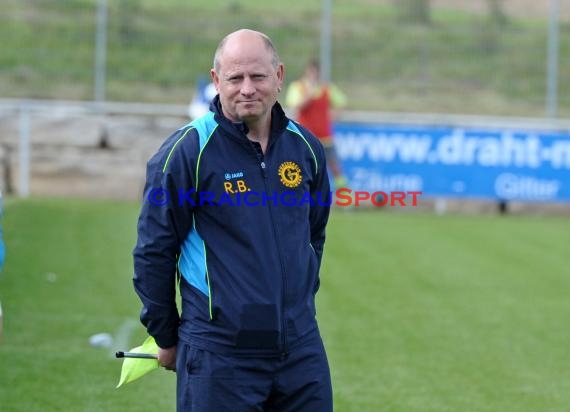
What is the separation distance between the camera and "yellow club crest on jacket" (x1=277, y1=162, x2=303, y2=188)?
4504 mm

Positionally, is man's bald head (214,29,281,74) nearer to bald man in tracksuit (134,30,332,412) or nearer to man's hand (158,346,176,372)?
bald man in tracksuit (134,30,332,412)

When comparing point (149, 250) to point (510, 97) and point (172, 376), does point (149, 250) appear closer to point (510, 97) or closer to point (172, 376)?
point (172, 376)

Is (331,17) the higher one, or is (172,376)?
(331,17)

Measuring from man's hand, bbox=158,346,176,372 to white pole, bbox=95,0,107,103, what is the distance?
15407 millimetres

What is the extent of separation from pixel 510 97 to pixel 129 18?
21.3ft

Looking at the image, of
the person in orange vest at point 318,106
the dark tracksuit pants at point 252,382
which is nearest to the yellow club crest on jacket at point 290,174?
the dark tracksuit pants at point 252,382

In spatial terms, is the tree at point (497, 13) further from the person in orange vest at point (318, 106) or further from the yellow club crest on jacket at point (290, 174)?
the yellow club crest on jacket at point (290, 174)

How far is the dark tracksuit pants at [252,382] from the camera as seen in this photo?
14.3ft

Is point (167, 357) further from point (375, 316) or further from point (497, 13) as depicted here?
point (497, 13)

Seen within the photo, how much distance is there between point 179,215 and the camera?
438 centimetres

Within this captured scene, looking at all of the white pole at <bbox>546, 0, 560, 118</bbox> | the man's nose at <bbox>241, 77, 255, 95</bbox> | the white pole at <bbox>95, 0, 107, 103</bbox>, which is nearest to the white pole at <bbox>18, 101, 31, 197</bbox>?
the white pole at <bbox>95, 0, 107, 103</bbox>

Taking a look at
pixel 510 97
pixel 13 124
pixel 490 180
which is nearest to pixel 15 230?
pixel 13 124

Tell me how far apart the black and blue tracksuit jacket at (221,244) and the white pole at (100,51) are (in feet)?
50.7

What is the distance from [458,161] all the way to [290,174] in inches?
→ 585
